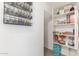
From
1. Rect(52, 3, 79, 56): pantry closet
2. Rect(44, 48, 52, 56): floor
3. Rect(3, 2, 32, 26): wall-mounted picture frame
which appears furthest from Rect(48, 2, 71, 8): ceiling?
Rect(44, 48, 52, 56): floor

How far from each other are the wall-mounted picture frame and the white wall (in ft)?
0.13

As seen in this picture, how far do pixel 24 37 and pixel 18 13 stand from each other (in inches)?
10.2

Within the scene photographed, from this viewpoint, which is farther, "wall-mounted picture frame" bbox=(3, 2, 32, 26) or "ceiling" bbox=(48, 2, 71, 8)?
"ceiling" bbox=(48, 2, 71, 8)

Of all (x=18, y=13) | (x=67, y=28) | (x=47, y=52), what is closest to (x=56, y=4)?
(x=67, y=28)

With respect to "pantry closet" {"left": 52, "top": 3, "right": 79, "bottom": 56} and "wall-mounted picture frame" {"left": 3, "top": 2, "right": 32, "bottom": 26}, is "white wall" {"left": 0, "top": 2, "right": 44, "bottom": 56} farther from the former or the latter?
"pantry closet" {"left": 52, "top": 3, "right": 79, "bottom": 56}

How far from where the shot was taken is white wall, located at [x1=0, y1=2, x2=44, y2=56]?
0.93m

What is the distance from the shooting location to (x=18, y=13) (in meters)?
0.97

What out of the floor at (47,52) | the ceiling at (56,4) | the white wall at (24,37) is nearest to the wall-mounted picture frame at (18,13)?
the white wall at (24,37)

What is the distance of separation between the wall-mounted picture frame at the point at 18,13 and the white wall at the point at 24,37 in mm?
41

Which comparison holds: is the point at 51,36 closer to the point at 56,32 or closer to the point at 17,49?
Result: the point at 56,32

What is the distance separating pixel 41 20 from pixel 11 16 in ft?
1.06

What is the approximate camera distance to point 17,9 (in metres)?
0.97

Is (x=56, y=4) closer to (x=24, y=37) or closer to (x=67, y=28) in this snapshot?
(x=67, y=28)

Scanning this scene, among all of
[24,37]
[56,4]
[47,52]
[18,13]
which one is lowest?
[47,52]
